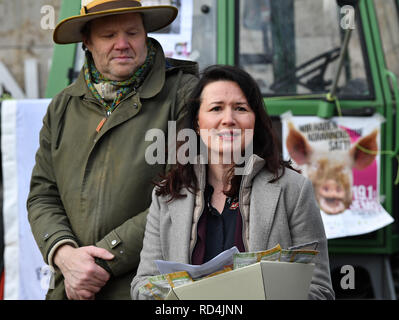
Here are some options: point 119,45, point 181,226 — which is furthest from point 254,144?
point 119,45

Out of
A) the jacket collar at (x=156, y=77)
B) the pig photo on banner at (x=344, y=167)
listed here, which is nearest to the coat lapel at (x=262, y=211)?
the jacket collar at (x=156, y=77)

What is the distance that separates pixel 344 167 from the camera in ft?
12.8

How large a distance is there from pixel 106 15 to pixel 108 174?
644 mm

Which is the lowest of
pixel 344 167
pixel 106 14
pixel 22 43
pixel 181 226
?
pixel 181 226

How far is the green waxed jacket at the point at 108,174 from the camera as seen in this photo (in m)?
2.46

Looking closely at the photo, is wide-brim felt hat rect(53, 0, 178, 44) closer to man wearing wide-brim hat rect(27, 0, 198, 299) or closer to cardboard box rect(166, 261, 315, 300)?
man wearing wide-brim hat rect(27, 0, 198, 299)

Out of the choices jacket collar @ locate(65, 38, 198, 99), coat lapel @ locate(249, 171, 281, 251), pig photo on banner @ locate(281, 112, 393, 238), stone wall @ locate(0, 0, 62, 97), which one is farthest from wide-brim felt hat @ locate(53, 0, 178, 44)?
stone wall @ locate(0, 0, 62, 97)

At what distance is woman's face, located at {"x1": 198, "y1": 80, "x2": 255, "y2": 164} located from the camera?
2.07m

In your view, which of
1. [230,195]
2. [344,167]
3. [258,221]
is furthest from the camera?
[344,167]

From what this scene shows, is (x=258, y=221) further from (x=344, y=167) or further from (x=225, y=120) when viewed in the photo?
(x=344, y=167)

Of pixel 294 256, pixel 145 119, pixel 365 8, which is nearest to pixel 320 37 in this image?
pixel 365 8

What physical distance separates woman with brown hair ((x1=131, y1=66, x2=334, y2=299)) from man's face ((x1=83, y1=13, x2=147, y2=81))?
421 millimetres

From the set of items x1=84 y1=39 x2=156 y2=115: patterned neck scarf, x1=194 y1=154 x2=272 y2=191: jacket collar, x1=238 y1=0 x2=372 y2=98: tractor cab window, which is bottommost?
x1=194 y1=154 x2=272 y2=191: jacket collar

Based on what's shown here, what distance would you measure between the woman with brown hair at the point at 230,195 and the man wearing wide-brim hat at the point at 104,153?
274mm
